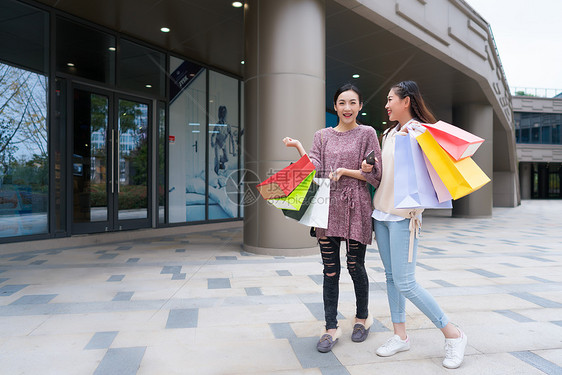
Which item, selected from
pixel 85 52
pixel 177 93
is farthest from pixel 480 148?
pixel 85 52

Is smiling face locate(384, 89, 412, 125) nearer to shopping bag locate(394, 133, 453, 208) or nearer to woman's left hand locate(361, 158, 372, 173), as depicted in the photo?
shopping bag locate(394, 133, 453, 208)

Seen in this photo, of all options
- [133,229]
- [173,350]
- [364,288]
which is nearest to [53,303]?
[173,350]

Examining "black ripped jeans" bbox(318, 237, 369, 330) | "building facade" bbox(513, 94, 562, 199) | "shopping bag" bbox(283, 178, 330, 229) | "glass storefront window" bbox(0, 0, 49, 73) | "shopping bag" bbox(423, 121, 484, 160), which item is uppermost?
"building facade" bbox(513, 94, 562, 199)

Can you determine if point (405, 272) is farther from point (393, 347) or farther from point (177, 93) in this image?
point (177, 93)

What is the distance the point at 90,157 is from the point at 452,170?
7209mm

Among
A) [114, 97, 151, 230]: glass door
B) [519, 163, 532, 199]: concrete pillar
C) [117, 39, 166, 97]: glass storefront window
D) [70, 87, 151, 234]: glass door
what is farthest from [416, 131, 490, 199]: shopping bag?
[519, 163, 532, 199]: concrete pillar

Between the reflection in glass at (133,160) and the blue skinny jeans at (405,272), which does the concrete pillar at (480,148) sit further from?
the blue skinny jeans at (405,272)

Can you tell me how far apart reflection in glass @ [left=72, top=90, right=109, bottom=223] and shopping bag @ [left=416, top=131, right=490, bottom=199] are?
6.95 meters

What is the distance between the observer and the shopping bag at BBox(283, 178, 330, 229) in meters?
2.54

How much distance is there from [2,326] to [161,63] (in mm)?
7316

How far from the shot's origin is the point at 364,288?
2.77m

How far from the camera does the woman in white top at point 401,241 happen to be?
237 centimetres

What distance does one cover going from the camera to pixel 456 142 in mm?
2186

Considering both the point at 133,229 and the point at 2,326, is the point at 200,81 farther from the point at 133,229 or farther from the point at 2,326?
the point at 2,326
